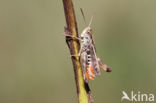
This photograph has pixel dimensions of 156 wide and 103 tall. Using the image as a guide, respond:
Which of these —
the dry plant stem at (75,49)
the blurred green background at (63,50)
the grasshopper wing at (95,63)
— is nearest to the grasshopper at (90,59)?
the grasshopper wing at (95,63)

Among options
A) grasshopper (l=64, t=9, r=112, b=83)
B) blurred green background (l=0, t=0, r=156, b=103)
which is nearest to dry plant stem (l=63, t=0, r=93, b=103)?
grasshopper (l=64, t=9, r=112, b=83)

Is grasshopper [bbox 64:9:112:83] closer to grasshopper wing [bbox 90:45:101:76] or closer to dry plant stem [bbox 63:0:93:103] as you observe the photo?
grasshopper wing [bbox 90:45:101:76]

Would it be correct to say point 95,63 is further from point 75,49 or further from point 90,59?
point 75,49

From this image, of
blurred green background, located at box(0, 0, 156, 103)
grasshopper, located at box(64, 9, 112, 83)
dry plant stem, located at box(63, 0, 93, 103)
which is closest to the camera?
dry plant stem, located at box(63, 0, 93, 103)

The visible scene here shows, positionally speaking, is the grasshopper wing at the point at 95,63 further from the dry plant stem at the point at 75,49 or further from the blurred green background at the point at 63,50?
the blurred green background at the point at 63,50

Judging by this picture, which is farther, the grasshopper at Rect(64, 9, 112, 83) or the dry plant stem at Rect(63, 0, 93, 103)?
the grasshopper at Rect(64, 9, 112, 83)
